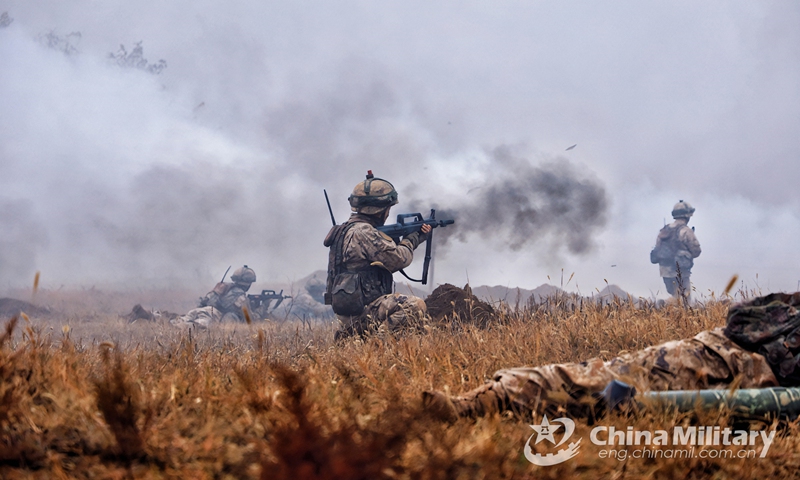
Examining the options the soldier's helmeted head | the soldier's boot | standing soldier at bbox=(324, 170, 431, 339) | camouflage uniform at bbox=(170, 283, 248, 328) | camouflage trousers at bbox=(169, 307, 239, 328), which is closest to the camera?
the soldier's boot

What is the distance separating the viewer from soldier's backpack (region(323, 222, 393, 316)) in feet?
27.6

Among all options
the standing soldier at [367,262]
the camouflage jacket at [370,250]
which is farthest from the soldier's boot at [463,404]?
the camouflage jacket at [370,250]

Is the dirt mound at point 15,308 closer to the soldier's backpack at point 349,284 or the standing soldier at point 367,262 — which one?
the soldier's backpack at point 349,284

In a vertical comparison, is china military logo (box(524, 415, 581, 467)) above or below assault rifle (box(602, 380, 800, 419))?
below

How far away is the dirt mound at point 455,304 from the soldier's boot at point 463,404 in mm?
5485

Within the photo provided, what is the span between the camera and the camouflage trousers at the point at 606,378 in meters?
2.92

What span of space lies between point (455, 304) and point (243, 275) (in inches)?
507

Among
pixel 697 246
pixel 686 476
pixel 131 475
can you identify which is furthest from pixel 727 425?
pixel 697 246

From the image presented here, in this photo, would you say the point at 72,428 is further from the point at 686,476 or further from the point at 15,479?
the point at 686,476

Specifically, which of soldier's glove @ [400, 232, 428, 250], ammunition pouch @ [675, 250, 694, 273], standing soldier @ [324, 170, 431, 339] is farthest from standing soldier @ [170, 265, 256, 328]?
ammunition pouch @ [675, 250, 694, 273]

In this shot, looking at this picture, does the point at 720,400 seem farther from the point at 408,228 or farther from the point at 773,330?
the point at 408,228

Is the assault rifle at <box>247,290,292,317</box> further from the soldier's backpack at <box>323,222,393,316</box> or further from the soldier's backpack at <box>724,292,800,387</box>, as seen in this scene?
the soldier's backpack at <box>724,292,800,387</box>

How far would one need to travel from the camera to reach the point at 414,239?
872 centimetres

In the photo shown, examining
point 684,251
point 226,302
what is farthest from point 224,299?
point 684,251
